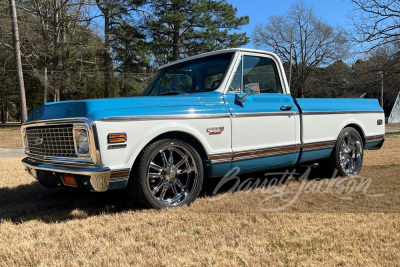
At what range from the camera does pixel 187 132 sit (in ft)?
12.1

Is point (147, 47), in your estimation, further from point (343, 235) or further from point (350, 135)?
point (343, 235)

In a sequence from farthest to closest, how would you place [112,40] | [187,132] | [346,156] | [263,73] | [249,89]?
1. [112,40]
2. [346,156]
3. [263,73]
4. [249,89]
5. [187,132]

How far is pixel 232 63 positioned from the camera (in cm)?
433

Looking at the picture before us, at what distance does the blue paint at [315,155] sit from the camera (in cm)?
492

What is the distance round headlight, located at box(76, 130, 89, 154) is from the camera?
3236 millimetres

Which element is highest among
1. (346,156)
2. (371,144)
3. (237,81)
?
(237,81)

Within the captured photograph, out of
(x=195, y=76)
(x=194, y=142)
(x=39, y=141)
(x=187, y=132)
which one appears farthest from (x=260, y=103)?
(x=39, y=141)

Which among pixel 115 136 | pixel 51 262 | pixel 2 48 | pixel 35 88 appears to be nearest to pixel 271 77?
pixel 115 136

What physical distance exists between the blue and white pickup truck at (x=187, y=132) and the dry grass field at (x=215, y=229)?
1.22ft

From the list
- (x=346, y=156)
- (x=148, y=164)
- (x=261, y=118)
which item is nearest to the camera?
(x=148, y=164)

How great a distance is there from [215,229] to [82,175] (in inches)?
52.0

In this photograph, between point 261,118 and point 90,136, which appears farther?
point 261,118

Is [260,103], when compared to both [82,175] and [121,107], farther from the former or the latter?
[82,175]

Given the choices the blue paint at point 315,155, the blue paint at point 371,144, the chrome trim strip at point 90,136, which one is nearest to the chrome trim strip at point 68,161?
the chrome trim strip at point 90,136
